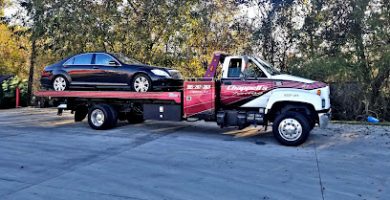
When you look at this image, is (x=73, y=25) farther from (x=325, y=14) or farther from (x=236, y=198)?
(x=236, y=198)

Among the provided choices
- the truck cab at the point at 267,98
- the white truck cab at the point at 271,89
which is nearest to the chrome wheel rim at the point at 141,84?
the truck cab at the point at 267,98

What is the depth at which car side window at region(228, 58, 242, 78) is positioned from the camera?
9172 millimetres

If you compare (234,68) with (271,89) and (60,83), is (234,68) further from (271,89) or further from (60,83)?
→ (60,83)

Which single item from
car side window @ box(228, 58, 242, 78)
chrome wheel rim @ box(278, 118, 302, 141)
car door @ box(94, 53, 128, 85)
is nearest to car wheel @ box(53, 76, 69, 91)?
car door @ box(94, 53, 128, 85)

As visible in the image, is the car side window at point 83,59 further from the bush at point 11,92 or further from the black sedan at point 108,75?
the bush at point 11,92

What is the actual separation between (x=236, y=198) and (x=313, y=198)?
39.4 inches

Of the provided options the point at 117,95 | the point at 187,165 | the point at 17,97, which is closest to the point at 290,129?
the point at 187,165

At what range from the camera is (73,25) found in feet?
52.5

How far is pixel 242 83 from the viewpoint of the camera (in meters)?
9.03

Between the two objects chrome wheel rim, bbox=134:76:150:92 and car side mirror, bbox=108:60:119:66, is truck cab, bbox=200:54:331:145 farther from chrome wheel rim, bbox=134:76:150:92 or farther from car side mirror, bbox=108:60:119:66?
Result: car side mirror, bbox=108:60:119:66

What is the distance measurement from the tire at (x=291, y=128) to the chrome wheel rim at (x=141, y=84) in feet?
11.5

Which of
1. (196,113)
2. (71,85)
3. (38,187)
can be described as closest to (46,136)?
(71,85)

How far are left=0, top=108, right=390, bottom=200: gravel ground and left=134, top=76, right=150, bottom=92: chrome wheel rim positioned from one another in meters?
1.15

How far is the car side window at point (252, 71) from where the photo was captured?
8.95m
